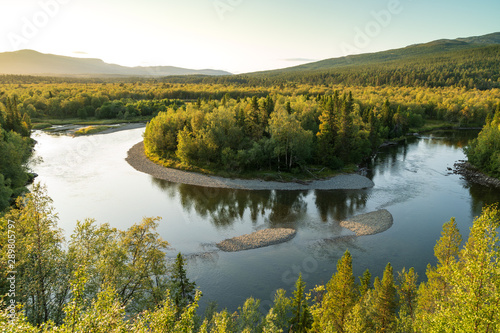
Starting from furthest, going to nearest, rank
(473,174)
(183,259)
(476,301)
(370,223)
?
(473,174) → (370,223) → (183,259) → (476,301)

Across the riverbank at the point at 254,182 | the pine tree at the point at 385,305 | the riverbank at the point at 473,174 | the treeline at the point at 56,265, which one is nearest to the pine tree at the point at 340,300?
the pine tree at the point at 385,305

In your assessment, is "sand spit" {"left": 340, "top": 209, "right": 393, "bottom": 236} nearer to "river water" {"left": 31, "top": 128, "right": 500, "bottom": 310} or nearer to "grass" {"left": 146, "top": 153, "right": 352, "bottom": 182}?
"river water" {"left": 31, "top": 128, "right": 500, "bottom": 310}

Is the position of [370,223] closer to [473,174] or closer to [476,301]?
[476,301]

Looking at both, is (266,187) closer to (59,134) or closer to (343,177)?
(343,177)

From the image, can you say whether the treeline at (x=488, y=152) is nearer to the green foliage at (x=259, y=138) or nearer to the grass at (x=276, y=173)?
the green foliage at (x=259, y=138)

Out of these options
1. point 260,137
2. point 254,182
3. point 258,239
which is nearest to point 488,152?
point 260,137

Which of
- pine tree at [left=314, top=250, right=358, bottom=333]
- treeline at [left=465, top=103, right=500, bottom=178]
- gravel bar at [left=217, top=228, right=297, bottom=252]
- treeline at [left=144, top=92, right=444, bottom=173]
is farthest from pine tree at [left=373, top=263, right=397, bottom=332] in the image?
treeline at [left=465, top=103, right=500, bottom=178]
